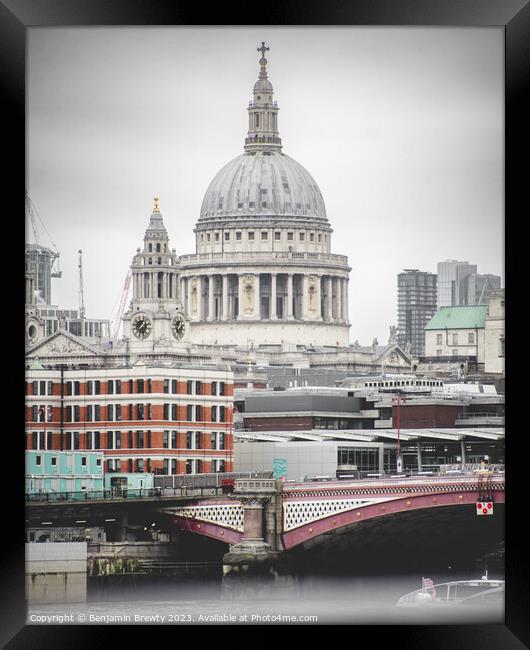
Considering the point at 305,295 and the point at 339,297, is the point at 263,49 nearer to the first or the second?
the point at 339,297

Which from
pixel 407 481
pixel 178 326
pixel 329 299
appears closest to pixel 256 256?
pixel 329 299

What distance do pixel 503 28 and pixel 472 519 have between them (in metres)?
30.9

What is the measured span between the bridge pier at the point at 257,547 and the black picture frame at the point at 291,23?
18935mm

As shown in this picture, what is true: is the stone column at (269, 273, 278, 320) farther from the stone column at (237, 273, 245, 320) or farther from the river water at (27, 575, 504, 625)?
the river water at (27, 575, 504, 625)

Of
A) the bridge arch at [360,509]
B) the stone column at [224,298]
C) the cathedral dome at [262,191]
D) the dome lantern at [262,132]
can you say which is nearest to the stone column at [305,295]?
the cathedral dome at [262,191]

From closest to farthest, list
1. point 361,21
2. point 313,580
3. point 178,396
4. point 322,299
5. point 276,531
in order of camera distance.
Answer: point 361,21 < point 313,580 < point 276,531 < point 178,396 < point 322,299

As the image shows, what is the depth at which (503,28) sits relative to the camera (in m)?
26.8

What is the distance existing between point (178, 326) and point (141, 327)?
3.39 m

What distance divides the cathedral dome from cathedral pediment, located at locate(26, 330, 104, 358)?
1078 inches

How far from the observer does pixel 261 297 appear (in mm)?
118688

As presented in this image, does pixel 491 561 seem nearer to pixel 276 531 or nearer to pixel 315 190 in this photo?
pixel 276 531

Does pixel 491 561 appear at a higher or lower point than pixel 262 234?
lower

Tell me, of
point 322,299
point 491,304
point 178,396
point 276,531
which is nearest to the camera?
point 276,531
